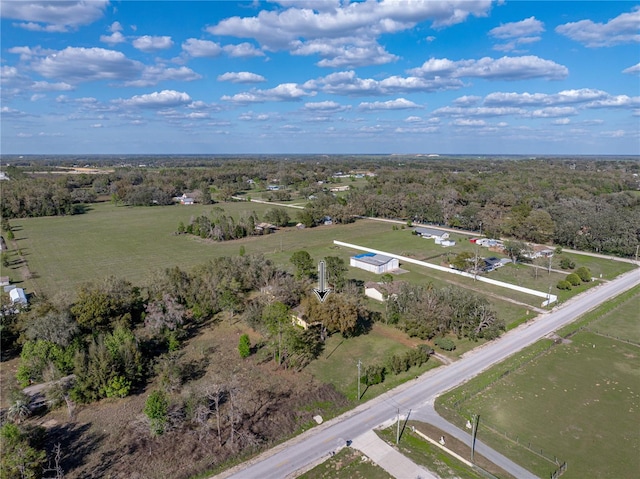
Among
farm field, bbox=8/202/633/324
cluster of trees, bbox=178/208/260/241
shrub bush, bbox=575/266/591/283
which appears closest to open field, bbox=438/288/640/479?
farm field, bbox=8/202/633/324

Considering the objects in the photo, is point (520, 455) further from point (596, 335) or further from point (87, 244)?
point (87, 244)

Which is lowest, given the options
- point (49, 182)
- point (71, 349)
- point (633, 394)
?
point (633, 394)

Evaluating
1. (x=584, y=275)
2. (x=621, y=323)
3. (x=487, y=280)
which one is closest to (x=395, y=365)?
(x=621, y=323)

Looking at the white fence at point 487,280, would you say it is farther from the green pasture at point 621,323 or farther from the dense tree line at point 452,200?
the dense tree line at point 452,200

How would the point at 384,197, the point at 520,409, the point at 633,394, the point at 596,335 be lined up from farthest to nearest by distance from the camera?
the point at 384,197 → the point at 596,335 → the point at 633,394 → the point at 520,409

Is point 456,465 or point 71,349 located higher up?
point 71,349

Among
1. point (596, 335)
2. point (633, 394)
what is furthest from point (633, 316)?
point (633, 394)

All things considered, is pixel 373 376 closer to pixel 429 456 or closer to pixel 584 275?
pixel 429 456
